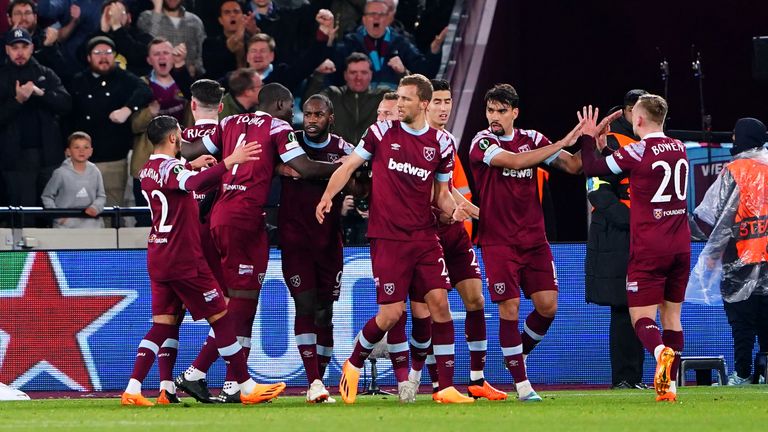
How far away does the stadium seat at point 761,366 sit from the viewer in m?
13.6

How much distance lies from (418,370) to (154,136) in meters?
2.75

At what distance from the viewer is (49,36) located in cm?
1683

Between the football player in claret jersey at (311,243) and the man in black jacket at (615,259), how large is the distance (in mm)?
2887

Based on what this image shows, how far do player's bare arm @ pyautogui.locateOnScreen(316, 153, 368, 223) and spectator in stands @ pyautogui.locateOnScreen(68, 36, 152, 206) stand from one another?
→ 6.28 meters

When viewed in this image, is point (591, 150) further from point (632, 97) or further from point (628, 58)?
point (628, 58)

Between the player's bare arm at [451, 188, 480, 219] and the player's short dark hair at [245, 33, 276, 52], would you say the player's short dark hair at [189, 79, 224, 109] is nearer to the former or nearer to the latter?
the player's bare arm at [451, 188, 480, 219]

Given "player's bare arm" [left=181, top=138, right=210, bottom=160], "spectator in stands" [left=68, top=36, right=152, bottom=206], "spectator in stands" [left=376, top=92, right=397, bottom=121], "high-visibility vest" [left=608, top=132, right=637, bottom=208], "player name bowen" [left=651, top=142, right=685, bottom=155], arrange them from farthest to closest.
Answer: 1. "spectator in stands" [left=68, top=36, right=152, bottom=206]
2. "high-visibility vest" [left=608, top=132, right=637, bottom=208]
3. "spectator in stands" [left=376, top=92, right=397, bottom=121]
4. "player's bare arm" [left=181, top=138, right=210, bottom=160]
5. "player name bowen" [left=651, top=142, right=685, bottom=155]

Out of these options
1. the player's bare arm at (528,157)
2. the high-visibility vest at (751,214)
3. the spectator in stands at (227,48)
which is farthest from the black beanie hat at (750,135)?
the spectator in stands at (227,48)

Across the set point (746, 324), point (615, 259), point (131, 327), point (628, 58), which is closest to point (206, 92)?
point (131, 327)

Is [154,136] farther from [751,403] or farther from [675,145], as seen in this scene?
[751,403]

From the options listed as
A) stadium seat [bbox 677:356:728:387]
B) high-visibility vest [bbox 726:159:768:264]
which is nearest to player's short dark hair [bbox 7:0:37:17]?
high-visibility vest [bbox 726:159:768:264]

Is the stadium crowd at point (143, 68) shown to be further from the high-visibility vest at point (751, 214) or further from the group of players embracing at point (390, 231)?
the high-visibility vest at point (751, 214)

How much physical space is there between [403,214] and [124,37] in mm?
7516

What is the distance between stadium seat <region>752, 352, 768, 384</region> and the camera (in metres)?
13.6
